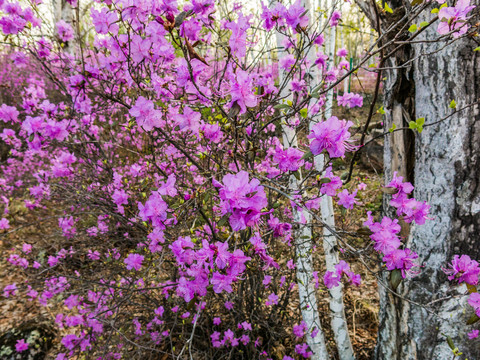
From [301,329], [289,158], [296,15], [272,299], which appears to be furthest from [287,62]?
[301,329]

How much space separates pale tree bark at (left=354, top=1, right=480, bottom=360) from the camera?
137cm

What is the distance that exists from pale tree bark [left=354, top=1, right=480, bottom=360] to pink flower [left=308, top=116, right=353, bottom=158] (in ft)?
2.46

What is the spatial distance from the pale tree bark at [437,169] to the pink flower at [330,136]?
0.75m

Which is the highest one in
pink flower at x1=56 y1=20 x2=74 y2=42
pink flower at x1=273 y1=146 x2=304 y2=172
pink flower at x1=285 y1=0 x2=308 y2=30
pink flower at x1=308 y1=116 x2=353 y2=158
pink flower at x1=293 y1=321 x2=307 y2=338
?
pink flower at x1=56 y1=20 x2=74 y2=42

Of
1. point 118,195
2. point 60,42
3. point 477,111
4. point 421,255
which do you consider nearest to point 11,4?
point 60,42

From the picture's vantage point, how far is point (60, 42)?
1.76 m

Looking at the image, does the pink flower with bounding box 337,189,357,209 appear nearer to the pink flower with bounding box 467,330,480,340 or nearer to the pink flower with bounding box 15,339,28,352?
the pink flower with bounding box 467,330,480,340

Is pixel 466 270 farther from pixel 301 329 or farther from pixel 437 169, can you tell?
pixel 301 329

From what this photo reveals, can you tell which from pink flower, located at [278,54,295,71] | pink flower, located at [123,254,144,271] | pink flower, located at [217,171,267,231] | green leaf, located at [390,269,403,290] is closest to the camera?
pink flower, located at [217,171,267,231]

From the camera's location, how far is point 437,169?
4.79 ft

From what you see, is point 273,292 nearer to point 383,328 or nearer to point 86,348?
point 383,328

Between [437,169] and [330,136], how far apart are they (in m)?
0.89

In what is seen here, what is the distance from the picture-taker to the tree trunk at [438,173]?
1370 millimetres

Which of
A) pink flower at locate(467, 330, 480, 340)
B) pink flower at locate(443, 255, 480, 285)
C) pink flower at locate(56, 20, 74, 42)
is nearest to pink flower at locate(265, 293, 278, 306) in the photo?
pink flower at locate(467, 330, 480, 340)
